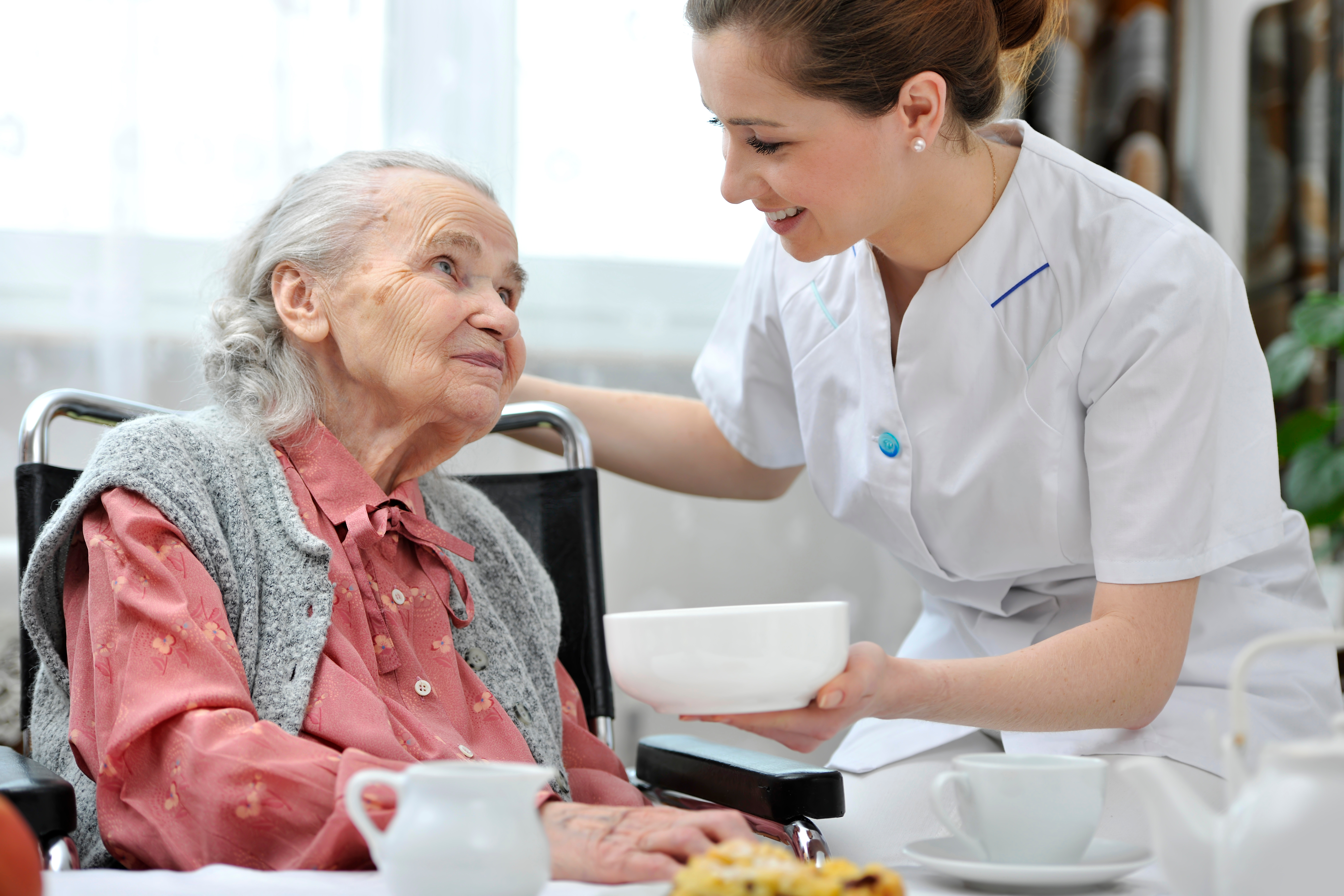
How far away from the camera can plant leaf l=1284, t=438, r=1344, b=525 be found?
2.39m

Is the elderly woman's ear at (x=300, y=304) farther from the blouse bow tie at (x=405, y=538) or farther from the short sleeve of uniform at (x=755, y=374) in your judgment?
the short sleeve of uniform at (x=755, y=374)

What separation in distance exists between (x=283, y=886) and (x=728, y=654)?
30cm

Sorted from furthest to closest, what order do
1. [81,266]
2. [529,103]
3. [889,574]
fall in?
[889,574], [529,103], [81,266]

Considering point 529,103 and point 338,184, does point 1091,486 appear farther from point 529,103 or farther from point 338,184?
point 529,103

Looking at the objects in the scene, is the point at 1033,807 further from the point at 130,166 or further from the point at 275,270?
the point at 130,166

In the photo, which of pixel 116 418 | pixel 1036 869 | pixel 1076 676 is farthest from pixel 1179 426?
pixel 116 418

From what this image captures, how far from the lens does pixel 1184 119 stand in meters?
2.91

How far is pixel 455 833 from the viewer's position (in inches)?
24.0

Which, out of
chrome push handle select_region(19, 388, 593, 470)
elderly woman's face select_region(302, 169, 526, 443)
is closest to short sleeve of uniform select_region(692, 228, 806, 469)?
chrome push handle select_region(19, 388, 593, 470)

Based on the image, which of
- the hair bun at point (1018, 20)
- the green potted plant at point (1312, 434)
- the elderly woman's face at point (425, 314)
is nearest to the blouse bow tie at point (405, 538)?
the elderly woman's face at point (425, 314)

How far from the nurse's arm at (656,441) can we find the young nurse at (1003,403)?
0.21 meters

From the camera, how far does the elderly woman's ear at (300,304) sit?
→ 1.24m

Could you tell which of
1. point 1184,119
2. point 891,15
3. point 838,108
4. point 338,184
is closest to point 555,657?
point 338,184

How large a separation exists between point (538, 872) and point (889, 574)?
198 cm
